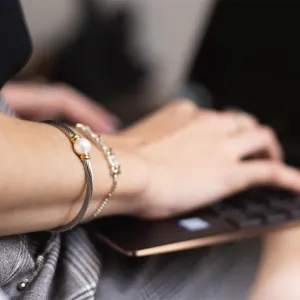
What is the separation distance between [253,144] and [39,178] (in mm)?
294

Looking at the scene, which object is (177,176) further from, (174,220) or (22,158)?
(22,158)

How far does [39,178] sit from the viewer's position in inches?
16.3

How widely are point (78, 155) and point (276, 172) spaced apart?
0.81 ft

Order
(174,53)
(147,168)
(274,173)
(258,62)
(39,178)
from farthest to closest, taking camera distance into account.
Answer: (174,53) < (258,62) < (274,173) < (147,168) < (39,178)

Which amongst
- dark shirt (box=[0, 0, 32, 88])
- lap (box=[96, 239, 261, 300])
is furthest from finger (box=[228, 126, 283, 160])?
dark shirt (box=[0, 0, 32, 88])

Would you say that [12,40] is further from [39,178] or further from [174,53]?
[174,53]

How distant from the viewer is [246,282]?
0.46 meters

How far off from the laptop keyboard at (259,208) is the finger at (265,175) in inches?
0.4

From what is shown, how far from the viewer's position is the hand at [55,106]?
0.91 metres

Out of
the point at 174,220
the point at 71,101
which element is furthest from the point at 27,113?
the point at 174,220

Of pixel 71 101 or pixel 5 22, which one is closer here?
pixel 5 22

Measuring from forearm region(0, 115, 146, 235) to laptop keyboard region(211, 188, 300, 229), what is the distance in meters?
0.13

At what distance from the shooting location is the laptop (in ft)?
1.54

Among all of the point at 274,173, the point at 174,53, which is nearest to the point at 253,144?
the point at 274,173
